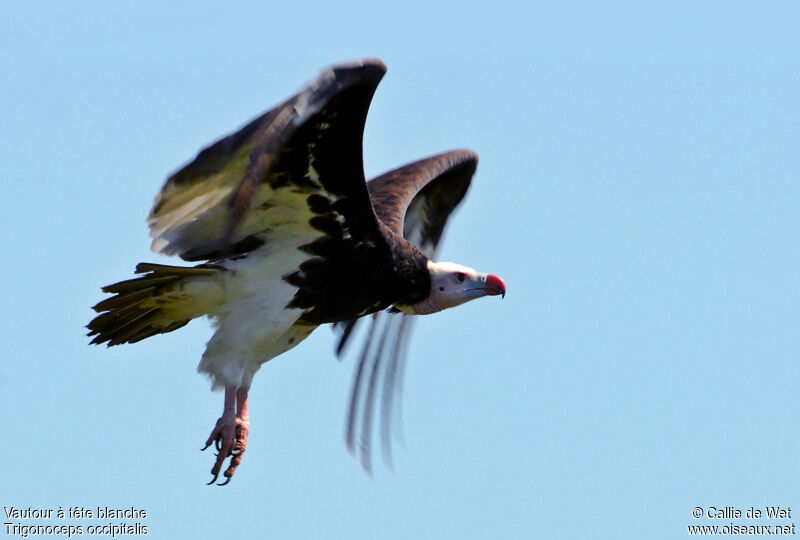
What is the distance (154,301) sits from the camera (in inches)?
546

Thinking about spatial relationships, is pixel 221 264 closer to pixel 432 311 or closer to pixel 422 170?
pixel 432 311

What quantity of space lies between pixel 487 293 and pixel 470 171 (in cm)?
251

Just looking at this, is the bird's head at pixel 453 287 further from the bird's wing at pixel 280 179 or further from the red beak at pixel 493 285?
the bird's wing at pixel 280 179


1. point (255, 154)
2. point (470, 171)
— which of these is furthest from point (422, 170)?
point (255, 154)

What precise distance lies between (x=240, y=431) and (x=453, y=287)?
7.32ft

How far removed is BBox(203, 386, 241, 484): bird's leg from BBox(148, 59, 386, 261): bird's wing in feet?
3.75

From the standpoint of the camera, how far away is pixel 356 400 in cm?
1538

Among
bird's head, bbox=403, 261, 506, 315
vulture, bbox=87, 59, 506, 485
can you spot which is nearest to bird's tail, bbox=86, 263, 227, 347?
vulture, bbox=87, 59, 506, 485

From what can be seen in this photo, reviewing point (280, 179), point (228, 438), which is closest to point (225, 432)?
point (228, 438)

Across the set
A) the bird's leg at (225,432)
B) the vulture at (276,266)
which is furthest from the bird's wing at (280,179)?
the bird's leg at (225,432)

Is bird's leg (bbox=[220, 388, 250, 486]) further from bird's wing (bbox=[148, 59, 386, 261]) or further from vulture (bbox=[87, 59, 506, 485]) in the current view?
bird's wing (bbox=[148, 59, 386, 261])

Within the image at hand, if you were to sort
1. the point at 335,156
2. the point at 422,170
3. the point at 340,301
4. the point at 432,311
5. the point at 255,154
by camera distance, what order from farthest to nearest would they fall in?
the point at 422,170 → the point at 432,311 → the point at 340,301 → the point at 335,156 → the point at 255,154

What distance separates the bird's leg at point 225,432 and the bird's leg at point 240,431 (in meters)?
0.10

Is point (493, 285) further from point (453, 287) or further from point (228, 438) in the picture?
point (228, 438)
